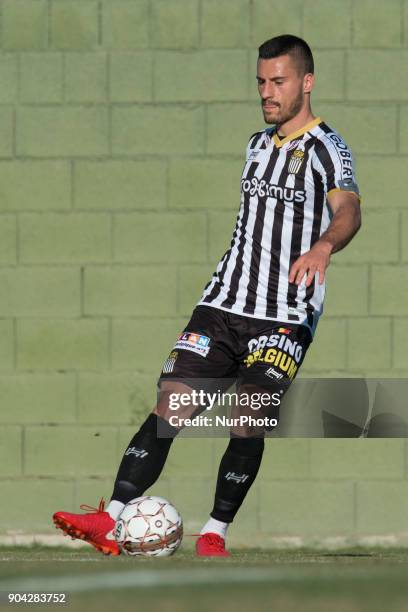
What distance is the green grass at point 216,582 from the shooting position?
425 cm

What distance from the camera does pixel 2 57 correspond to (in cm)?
732

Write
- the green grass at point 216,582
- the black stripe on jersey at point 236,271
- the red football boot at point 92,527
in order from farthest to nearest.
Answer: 1. the black stripe on jersey at point 236,271
2. the red football boot at point 92,527
3. the green grass at point 216,582

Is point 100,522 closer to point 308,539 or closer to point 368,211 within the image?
point 308,539

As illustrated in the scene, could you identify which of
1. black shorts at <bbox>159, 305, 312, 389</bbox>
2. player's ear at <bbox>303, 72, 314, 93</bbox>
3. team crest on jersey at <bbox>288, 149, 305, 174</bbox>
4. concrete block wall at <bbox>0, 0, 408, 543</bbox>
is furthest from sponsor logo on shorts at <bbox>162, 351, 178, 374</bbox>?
concrete block wall at <bbox>0, 0, 408, 543</bbox>

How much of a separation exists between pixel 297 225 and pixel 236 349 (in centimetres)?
60

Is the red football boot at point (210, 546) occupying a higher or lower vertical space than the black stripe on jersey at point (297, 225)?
lower

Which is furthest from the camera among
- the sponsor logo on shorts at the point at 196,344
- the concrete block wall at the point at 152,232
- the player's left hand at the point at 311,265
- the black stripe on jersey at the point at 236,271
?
the concrete block wall at the point at 152,232

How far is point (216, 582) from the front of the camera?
15.5 feet

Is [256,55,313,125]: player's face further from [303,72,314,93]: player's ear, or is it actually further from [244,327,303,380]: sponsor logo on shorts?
[244,327,303,380]: sponsor logo on shorts

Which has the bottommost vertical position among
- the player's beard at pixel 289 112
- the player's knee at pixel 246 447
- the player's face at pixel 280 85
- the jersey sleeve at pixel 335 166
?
the player's knee at pixel 246 447

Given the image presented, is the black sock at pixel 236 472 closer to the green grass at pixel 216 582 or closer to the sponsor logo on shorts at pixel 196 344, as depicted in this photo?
the green grass at pixel 216 582

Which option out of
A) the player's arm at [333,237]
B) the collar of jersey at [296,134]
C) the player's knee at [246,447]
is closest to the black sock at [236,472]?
the player's knee at [246,447]

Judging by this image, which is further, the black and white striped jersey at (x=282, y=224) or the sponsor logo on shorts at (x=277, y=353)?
the black and white striped jersey at (x=282, y=224)

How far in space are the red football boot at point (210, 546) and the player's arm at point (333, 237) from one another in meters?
1.21
